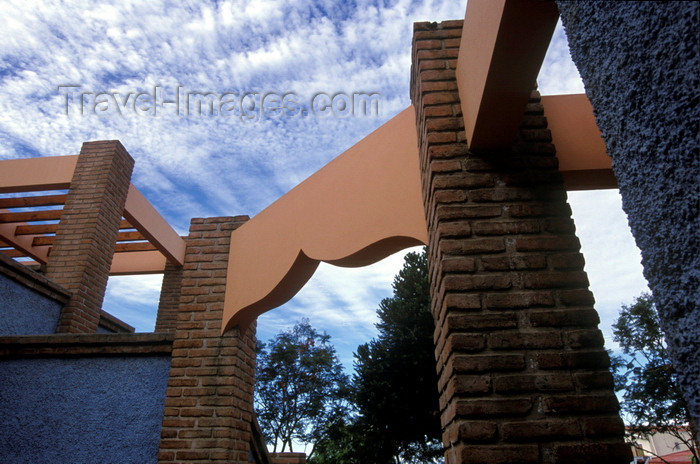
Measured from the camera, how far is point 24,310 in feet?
16.7

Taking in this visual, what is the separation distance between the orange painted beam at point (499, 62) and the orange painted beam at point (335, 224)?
0.69 meters

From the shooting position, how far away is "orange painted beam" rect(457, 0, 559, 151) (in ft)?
6.27

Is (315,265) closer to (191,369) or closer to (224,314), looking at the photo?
(224,314)

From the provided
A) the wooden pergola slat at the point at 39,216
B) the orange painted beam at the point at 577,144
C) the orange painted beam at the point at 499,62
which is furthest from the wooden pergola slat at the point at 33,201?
the orange painted beam at the point at 577,144

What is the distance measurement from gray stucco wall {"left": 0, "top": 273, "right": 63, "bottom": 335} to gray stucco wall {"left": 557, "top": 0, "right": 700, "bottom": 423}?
18.8 ft

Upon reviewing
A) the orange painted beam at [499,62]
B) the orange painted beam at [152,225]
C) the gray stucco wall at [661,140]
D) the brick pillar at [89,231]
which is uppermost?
the orange painted beam at [152,225]

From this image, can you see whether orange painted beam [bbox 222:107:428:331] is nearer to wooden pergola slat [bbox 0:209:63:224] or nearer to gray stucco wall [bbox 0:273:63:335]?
gray stucco wall [bbox 0:273:63:335]

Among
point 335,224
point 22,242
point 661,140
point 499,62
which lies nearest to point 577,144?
point 499,62

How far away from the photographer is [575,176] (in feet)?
9.73

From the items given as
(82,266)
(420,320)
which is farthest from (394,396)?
(82,266)

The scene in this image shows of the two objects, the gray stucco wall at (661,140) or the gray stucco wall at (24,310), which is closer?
the gray stucco wall at (661,140)

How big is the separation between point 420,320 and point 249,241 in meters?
10.9

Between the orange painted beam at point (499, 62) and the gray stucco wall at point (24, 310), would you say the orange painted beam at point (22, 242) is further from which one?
the orange painted beam at point (499, 62)

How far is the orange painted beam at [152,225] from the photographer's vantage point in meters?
7.99
